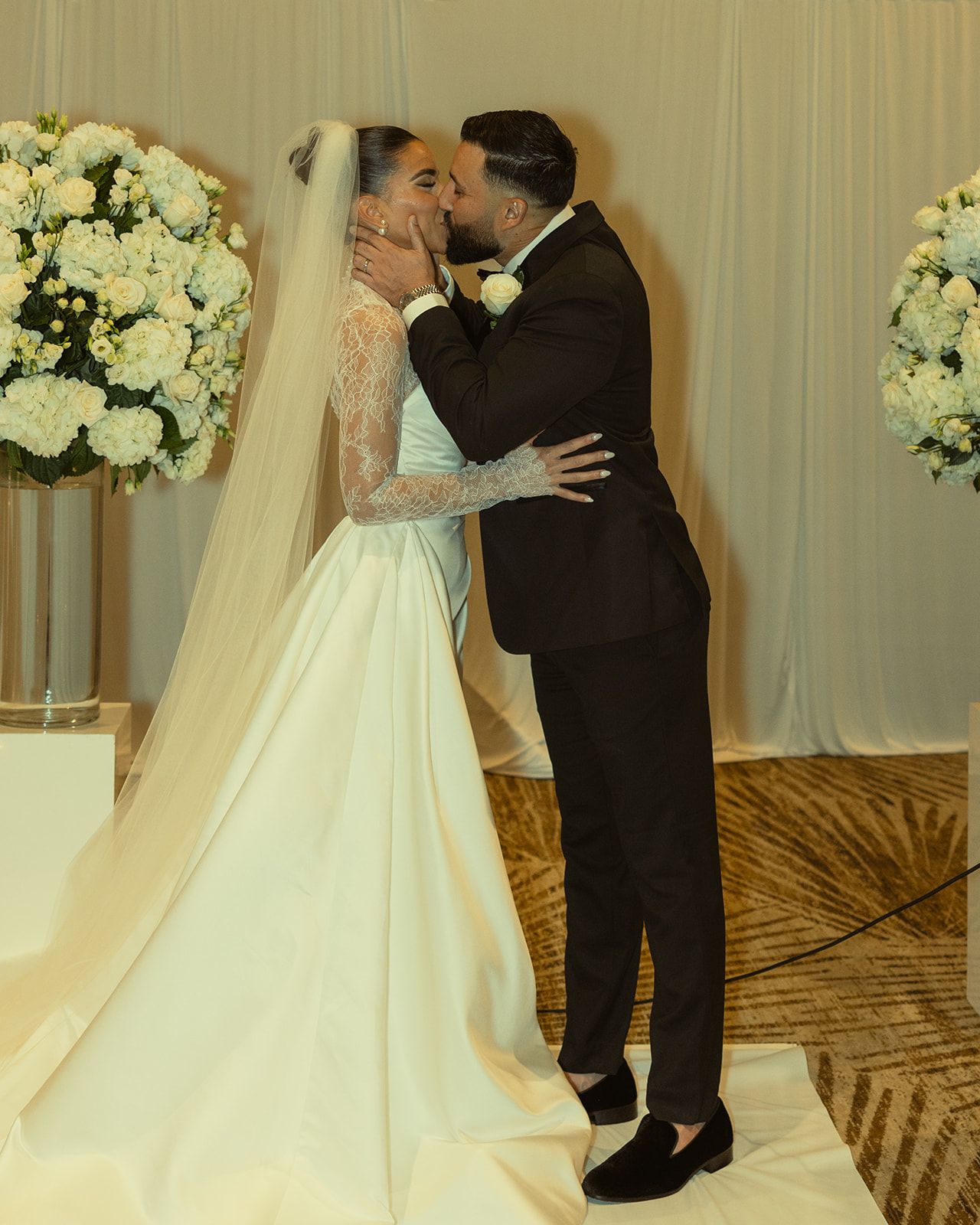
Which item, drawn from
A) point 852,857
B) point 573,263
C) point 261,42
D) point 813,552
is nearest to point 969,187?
point 573,263

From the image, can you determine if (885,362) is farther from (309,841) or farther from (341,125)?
(309,841)

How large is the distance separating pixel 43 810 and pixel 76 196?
1.23 metres

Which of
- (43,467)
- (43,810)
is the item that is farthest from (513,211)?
(43,810)

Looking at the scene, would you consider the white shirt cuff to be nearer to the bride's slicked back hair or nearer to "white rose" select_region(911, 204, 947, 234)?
the bride's slicked back hair

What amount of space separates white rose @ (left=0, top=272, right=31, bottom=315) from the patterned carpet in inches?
77.4

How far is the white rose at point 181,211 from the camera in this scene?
2.43 m

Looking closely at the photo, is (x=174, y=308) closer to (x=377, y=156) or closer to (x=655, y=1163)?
(x=377, y=156)

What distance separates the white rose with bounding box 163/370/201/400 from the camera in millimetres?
2439

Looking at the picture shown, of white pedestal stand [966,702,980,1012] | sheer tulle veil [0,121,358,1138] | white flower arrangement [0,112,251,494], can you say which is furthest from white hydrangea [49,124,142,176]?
white pedestal stand [966,702,980,1012]

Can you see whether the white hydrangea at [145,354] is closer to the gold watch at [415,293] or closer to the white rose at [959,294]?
the gold watch at [415,293]

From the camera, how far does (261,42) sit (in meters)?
5.00

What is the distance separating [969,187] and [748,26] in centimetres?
290

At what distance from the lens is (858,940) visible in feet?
11.6

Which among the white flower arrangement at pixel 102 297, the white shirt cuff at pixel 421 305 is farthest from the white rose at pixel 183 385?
the white shirt cuff at pixel 421 305
